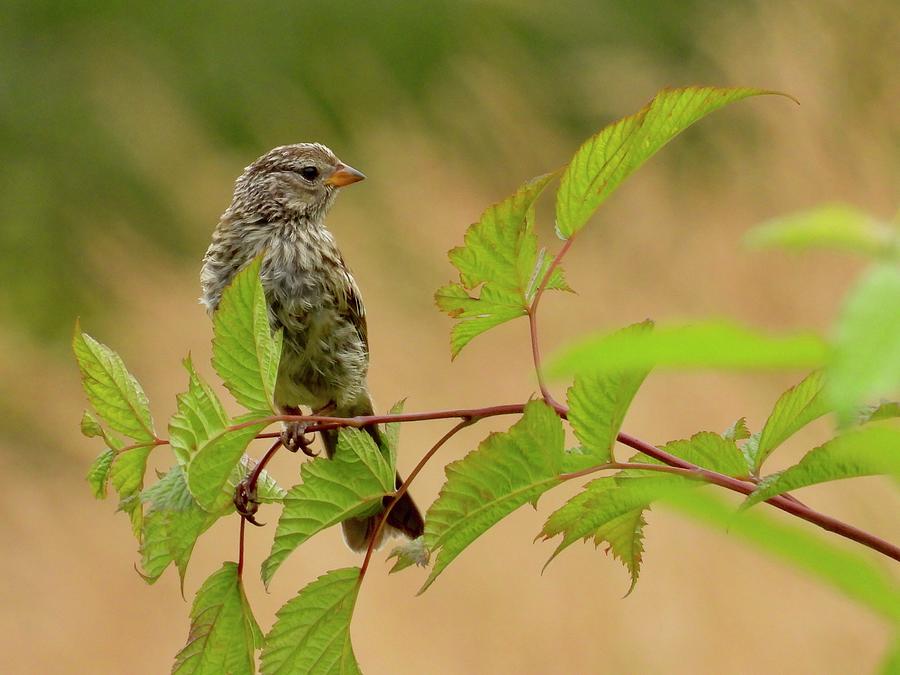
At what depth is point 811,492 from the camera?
3.70 meters

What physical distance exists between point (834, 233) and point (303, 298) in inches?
68.5

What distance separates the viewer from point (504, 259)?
0.83 m

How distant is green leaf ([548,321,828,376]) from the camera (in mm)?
267

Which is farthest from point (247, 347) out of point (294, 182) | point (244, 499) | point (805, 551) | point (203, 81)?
point (203, 81)

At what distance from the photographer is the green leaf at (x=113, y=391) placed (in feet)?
2.82

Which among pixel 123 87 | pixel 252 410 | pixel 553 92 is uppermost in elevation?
pixel 123 87

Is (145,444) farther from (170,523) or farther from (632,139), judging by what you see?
(632,139)

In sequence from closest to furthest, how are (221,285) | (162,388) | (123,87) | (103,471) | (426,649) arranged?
(103,471) < (221,285) < (426,649) < (162,388) < (123,87)

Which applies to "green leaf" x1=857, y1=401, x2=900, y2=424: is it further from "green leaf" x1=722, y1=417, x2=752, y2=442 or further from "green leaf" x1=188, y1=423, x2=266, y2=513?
"green leaf" x1=188, y1=423, x2=266, y2=513

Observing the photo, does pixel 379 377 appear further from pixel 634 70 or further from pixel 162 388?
pixel 634 70

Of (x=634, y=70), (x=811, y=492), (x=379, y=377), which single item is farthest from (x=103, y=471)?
(x=634, y=70)

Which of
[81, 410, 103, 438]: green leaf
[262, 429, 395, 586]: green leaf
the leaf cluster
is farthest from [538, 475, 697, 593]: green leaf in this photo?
[81, 410, 103, 438]: green leaf

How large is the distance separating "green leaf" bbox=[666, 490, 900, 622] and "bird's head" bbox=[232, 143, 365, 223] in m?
1.95

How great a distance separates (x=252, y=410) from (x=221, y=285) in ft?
3.79
